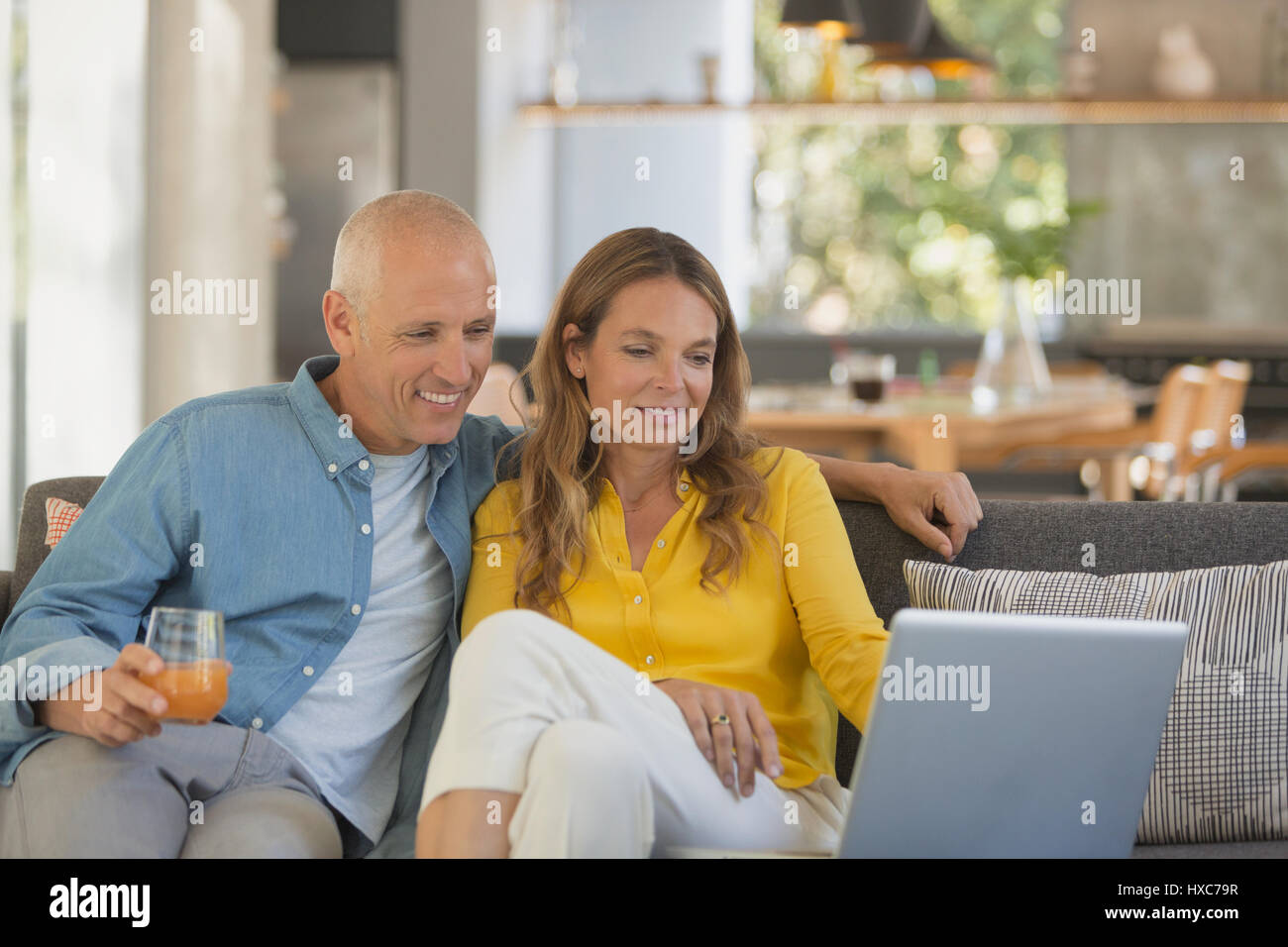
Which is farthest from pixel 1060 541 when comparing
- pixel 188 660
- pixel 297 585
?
pixel 188 660

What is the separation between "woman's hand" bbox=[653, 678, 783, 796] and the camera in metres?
1.56

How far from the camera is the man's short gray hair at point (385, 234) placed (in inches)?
71.4

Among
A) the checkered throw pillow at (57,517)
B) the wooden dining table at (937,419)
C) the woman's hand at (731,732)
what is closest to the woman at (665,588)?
the woman's hand at (731,732)

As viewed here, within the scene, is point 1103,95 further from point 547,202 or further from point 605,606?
point 605,606

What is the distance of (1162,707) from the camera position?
4.57 ft

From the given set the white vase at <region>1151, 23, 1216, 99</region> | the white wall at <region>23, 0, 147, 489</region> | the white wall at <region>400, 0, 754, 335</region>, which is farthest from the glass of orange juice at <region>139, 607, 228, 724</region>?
the white vase at <region>1151, 23, 1216, 99</region>

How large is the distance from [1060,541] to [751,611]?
0.53 m

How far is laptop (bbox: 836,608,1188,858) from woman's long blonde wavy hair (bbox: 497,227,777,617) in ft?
1.64

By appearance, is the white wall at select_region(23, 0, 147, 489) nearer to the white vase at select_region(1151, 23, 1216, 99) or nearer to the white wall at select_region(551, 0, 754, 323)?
the white wall at select_region(551, 0, 754, 323)

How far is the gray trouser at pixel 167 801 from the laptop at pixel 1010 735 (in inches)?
25.4

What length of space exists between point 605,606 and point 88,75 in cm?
330

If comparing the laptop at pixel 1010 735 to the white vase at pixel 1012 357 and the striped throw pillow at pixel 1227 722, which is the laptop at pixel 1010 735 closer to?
the striped throw pillow at pixel 1227 722
